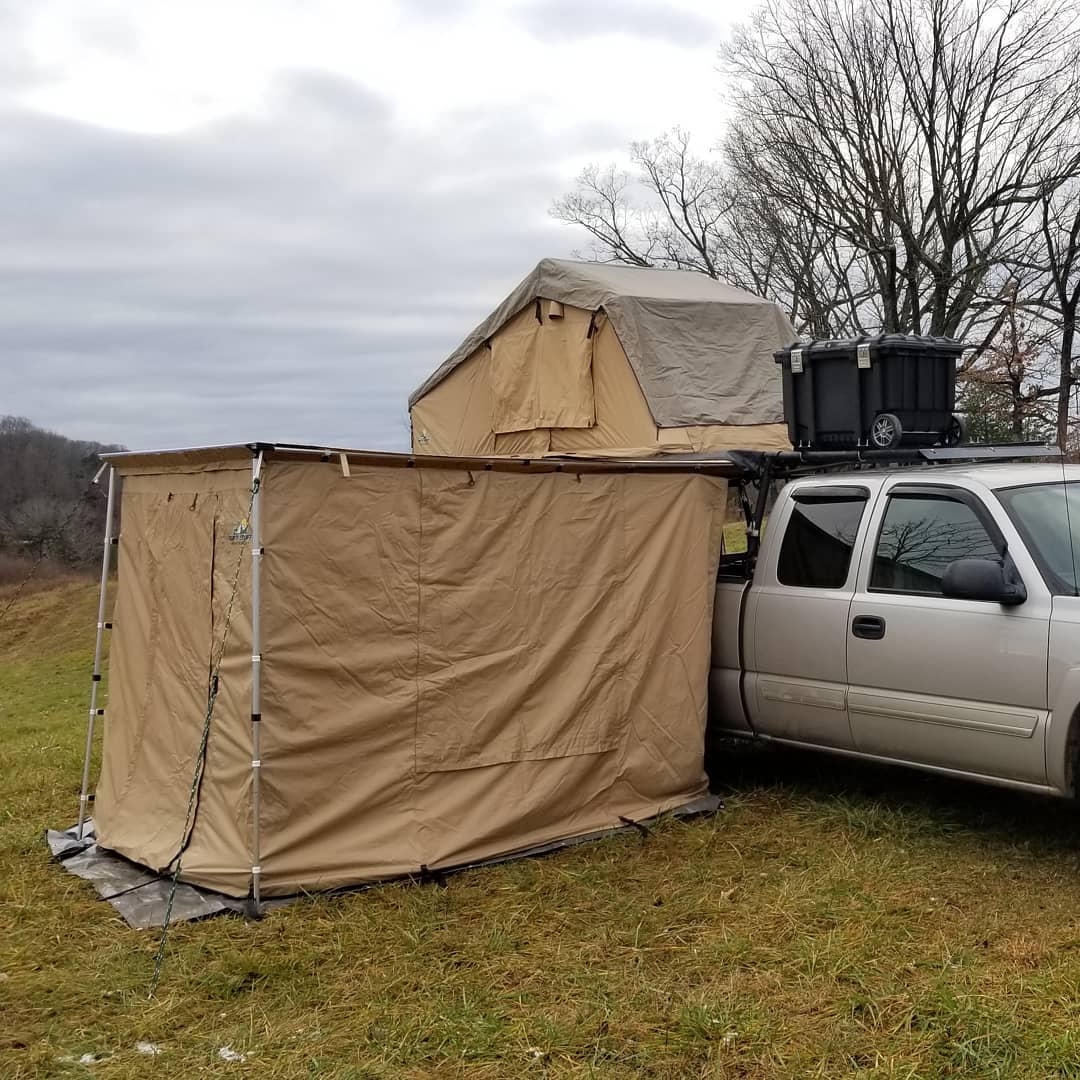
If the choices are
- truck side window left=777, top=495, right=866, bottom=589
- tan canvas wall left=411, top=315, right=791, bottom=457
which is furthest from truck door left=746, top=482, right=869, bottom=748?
tan canvas wall left=411, top=315, right=791, bottom=457

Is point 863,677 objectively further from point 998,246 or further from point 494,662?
point 998,246

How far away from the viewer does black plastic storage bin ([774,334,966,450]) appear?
673cm

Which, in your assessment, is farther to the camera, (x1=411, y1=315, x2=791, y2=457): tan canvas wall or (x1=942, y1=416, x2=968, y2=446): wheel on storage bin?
(x1=411, y1=315, x2=791, y2=457): tan canvas wall

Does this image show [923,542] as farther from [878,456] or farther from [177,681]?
[177,681]

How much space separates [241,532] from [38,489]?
4729 centimetres

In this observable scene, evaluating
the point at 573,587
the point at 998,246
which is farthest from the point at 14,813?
the point at 998,246

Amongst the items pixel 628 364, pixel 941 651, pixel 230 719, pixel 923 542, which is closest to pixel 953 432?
pixel 923 542

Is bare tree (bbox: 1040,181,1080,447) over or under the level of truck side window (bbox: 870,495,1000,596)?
over

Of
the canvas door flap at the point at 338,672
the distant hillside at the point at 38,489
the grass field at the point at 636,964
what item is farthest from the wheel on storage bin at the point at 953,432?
the distant hillside at the point at 38,489

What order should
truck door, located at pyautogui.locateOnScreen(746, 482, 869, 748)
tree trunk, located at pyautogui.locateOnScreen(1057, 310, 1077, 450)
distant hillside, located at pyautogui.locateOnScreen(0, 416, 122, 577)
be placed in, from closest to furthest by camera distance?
truck door, located at pyautogui.locateOnScreen(746, 482, 869, 748), tree trunk, located at pyautogui.locateOnScreen(1057, 310, 1077, 450), distant hillside, located at pyautogui.locateOnScreen(0, 416, 122, 577)

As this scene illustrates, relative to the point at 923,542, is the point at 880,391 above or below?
above

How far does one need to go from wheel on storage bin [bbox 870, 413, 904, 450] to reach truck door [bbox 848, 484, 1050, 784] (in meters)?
0.87

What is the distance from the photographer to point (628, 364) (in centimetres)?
969

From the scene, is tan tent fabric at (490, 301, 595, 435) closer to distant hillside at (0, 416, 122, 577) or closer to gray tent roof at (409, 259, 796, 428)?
gray tent roof at (409, 259, 796, 428)
